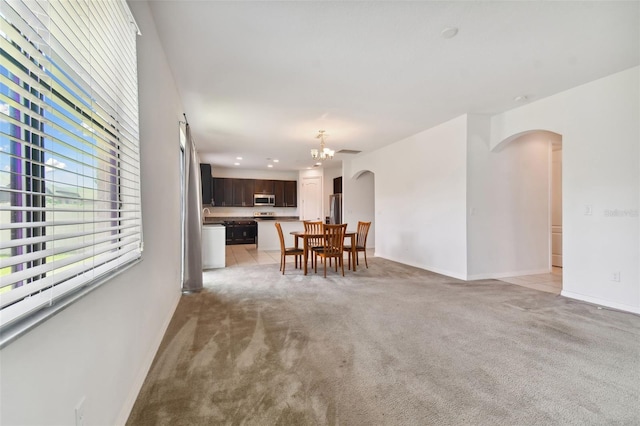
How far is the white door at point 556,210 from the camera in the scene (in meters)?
5.43

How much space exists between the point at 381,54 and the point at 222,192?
25.1 ft

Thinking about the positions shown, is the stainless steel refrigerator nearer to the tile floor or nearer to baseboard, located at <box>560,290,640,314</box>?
the tile floor

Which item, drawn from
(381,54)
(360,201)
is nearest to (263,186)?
(360,201)

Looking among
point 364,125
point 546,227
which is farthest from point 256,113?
point 546,227

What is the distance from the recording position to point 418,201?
541cm

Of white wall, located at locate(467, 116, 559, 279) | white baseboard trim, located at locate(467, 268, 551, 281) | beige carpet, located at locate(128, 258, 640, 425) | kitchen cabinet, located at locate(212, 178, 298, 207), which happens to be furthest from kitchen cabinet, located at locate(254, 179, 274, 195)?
white baseboard trim, located at locate(467, 268, 551, 281)

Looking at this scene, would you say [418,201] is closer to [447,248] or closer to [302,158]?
[447,248]

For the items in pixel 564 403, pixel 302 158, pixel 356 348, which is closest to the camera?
pixel 564 403

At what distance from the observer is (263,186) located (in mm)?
9789

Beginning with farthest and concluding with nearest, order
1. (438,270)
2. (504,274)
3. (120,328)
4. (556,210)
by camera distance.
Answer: (556,210) → (438,270) → (504,274) → (120,328)

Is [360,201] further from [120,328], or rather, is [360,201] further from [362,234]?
[120,328]

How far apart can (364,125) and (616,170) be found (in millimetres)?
3205

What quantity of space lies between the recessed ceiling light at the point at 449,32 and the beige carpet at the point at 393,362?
2.54m

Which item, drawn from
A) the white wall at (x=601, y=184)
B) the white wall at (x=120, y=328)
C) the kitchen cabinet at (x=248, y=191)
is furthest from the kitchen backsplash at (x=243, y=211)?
the white wall at (x=601, y=184)
